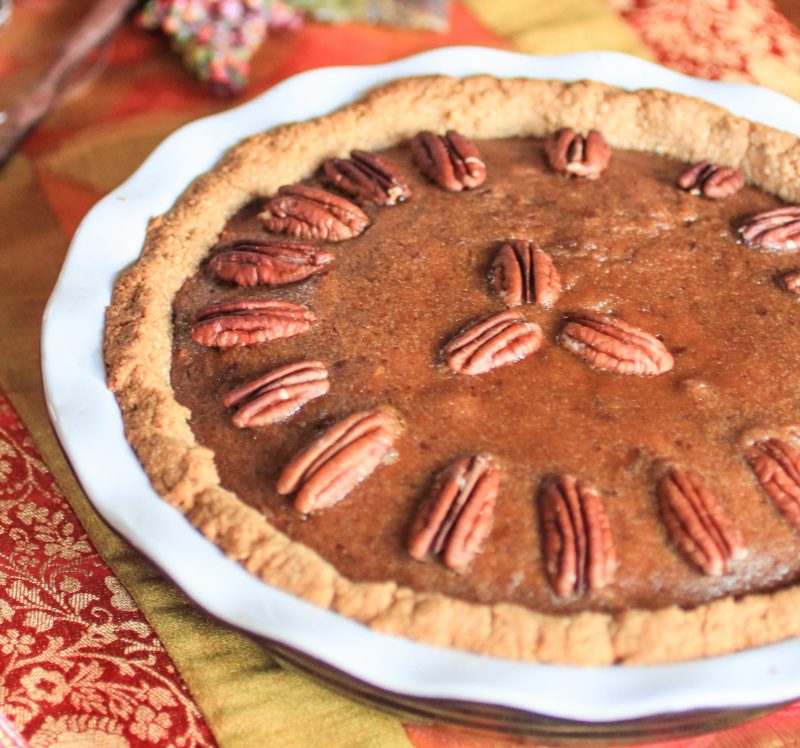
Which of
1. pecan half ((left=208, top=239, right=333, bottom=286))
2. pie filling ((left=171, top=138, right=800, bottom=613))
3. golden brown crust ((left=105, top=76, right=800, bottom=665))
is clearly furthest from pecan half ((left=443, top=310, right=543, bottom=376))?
golden brown crust ((left=105, top=76, right=800, bottom=665))

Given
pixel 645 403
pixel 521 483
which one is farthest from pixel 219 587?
pixel 645 403

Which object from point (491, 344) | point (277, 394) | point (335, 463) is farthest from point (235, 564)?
point (491, 344)

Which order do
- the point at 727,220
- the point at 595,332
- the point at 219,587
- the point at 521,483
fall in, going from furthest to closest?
1. the point at 727,220
2. the point at 595,332
3. the point at 521,483
4. the point at 219,587

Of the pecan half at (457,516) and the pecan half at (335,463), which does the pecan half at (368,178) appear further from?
the pecan half at (457,516)

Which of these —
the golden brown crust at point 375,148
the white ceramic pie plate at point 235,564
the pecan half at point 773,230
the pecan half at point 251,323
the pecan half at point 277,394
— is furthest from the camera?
the pecan half at point 773,230

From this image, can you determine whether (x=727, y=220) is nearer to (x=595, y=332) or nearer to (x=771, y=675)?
(x=595, y=332)

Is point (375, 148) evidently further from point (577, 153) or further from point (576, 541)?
point (576, 541)

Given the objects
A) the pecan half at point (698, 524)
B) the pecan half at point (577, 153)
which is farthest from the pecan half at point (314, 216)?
the pecan half at point (698, 524)
